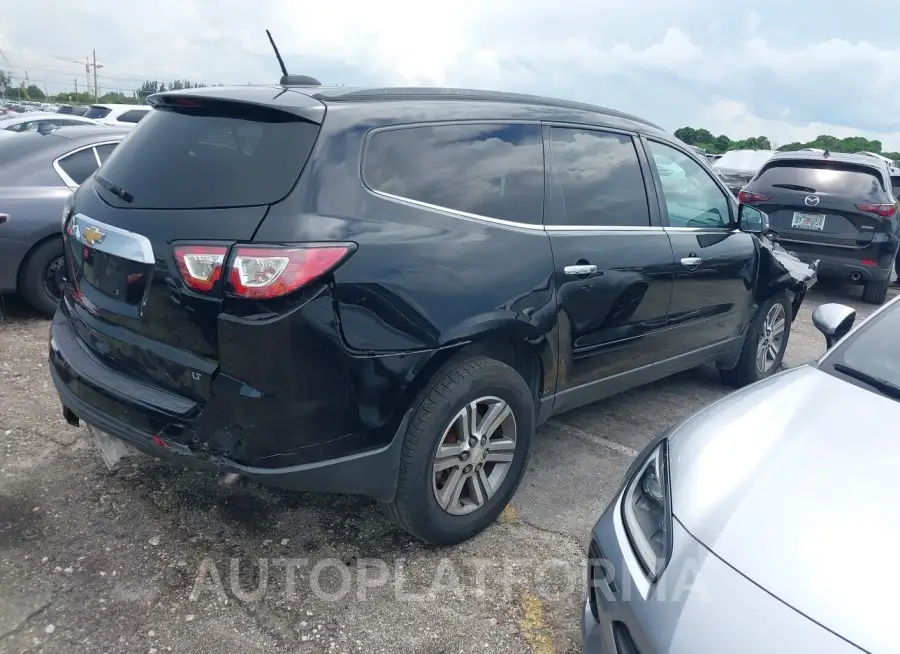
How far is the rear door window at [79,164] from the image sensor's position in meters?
5.57

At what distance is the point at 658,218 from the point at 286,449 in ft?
7.82

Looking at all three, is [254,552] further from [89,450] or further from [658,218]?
[658,218]

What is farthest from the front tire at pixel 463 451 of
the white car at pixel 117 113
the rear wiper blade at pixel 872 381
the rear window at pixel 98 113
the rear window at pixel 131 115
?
the rear window at pixel 98 113

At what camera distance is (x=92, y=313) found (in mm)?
2719

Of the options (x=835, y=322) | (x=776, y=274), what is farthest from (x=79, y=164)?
(x=835, y=322)

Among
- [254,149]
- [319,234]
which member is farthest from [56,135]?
[319,234]

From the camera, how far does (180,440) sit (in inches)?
96.2

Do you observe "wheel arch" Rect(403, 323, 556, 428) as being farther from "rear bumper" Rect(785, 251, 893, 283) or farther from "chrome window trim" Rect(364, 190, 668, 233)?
"rear bumper" Rect(785, 251, 893, 283)

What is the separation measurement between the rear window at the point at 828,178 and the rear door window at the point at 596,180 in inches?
215

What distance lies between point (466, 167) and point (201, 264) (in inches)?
44.6

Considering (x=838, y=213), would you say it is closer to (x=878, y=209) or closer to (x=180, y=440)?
(x=878, y=209)

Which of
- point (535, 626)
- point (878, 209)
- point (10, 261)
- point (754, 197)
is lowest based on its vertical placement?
point (10, 261)

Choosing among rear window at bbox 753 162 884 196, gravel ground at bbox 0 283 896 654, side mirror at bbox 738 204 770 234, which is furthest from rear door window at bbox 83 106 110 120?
side mirror at bbox 738 204 770 234

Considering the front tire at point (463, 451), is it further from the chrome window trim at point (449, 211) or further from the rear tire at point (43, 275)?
the rear tire at point (43, 275)
